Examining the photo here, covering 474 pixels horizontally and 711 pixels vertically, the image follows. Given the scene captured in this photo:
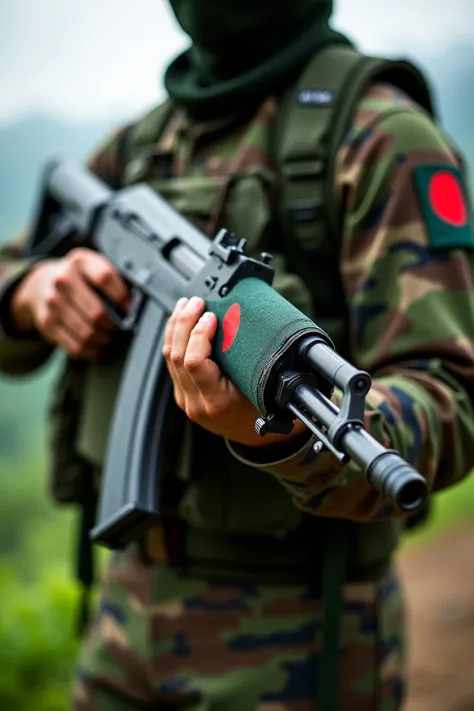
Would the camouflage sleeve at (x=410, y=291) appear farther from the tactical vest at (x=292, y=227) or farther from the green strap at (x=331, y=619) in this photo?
the green strap at (x=331, y=619)

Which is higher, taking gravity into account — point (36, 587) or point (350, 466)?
point (350, 466)

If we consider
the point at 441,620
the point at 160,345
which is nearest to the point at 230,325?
the point at 160,345

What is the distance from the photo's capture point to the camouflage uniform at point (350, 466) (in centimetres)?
139

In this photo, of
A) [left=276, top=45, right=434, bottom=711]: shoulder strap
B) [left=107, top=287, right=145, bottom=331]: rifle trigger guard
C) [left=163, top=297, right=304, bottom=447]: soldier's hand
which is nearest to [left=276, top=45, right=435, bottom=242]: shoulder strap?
[left=276, top=45, right=434, bottom=711]: shoulder strap

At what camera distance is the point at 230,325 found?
125 cm

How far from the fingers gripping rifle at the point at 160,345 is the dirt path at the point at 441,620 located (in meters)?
2.40

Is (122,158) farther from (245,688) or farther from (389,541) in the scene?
(245,688)

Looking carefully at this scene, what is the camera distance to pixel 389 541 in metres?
1.79

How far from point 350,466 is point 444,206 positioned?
21.7 inches

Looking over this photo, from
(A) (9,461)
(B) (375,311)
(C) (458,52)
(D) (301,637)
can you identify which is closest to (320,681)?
(D) (301,637)

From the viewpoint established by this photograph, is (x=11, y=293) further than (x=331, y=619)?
Yes

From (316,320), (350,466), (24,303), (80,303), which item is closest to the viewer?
(350,466)

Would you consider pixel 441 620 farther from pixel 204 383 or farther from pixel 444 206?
pixel 204 383

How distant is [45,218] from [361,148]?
1.12 m
